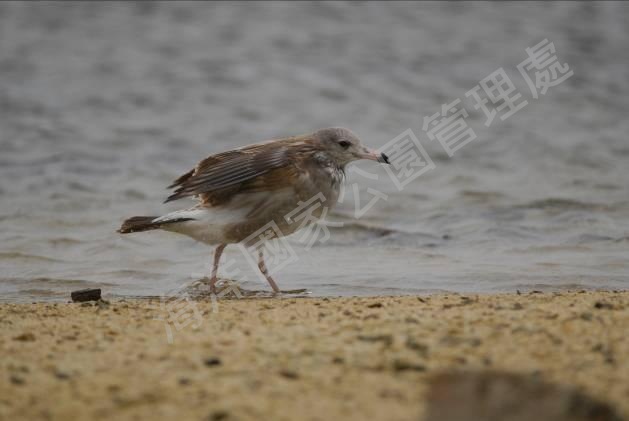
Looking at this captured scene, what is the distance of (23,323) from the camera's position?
20.8 feet

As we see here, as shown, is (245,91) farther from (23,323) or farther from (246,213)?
(23,323)

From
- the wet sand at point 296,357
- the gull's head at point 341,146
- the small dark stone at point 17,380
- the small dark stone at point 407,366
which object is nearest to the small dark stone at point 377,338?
the wet sand at point 296,357

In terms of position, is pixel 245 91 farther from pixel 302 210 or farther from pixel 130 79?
pixel 302 210

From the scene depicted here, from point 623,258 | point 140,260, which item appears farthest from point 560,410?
point 140,260

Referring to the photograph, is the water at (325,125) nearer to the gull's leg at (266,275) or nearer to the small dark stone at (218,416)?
the gull's leg at (266,275)

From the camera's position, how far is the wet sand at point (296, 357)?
4281 millimetres

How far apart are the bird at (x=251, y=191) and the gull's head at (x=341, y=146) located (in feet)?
0.22

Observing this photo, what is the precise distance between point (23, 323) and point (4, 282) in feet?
8.64

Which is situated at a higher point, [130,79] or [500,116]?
[130,79]

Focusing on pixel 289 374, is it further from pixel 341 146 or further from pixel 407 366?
pixel 341 146

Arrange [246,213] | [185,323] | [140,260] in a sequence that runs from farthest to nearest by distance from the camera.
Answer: [140,260]
[246,213]
[185,323]

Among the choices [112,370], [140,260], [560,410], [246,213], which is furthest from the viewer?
[140,260]

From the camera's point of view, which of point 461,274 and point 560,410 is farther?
point 461,274

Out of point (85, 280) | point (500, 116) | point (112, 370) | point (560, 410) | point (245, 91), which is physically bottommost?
point (560, 410)
